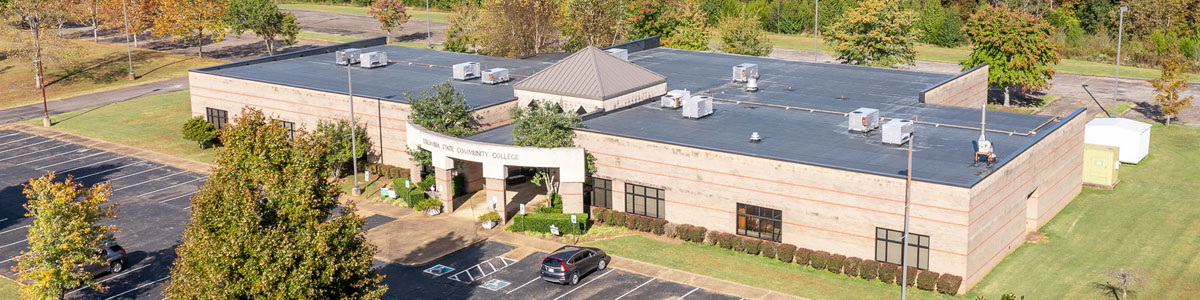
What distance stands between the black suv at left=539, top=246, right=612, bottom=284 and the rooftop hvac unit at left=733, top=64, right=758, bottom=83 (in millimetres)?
26514

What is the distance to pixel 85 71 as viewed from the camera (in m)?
112

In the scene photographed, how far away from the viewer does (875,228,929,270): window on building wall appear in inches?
1927

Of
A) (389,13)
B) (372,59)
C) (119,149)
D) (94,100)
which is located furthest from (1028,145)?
(389,13)

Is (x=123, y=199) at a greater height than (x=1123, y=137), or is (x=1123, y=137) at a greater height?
(x=1123, y=137)

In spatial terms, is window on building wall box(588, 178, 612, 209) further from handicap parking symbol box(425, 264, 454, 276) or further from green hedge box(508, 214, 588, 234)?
handicap parking symbol box(425, 264, 454, 276)

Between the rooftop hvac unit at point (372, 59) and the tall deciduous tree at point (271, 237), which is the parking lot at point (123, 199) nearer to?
the rooftop hvac unit at point (372, 59)

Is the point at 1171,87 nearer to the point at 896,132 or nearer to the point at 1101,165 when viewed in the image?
the point at 1101,165

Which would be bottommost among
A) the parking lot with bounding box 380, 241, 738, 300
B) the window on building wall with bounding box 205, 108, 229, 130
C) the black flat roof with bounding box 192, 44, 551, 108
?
the parking lot with bounding box 380, 241, 738, 300

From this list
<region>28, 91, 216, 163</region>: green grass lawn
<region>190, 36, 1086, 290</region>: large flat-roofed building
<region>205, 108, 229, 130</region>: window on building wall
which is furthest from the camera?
<region>28, 91, 216, 163</region>: green grass lawn

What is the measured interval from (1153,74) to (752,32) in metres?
40.8

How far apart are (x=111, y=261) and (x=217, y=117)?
30.2 meters

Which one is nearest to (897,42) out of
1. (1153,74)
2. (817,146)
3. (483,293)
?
(1153,74)

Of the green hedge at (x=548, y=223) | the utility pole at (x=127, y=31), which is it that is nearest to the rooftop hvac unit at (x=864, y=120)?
the green hedge at (x=548, y=223)

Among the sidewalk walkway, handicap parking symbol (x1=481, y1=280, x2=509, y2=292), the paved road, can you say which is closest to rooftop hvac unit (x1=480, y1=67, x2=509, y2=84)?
the sidewalk walkway
